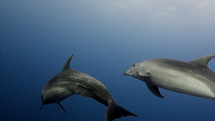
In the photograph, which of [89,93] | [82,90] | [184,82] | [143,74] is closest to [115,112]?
[89,93]

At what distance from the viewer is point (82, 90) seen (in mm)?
5176

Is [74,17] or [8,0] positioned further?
[74,17]

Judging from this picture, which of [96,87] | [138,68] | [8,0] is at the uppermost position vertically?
[8,0]

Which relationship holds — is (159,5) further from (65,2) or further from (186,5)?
(65,2)

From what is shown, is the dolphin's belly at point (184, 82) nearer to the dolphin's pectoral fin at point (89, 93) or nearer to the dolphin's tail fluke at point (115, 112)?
the dolphin's tail fluke at point (115, 112)

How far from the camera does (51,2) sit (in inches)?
2181

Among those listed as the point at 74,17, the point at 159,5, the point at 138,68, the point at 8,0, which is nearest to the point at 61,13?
the point at 74,17

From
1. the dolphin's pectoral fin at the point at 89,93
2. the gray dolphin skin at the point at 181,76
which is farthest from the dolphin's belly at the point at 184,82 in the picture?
the dolphin's pectoral fin at the point at 89,93

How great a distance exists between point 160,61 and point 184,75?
69cm

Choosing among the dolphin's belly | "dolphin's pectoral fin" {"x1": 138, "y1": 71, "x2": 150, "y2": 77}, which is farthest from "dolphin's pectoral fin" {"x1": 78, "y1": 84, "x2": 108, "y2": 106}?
the dolphin's belly

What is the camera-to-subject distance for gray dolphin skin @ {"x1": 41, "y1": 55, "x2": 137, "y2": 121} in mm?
4563

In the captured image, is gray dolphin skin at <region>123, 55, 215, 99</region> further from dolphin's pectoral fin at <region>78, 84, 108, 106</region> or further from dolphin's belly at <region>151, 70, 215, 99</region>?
dolphin's pectoral fin at <region>78, 84, 108, 106</region>

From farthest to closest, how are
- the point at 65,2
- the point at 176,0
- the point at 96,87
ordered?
the point at 65,2
the point at 176,0
the point at 96,87

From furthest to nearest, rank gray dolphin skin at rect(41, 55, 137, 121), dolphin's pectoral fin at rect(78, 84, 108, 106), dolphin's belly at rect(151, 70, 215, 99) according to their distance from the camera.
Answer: dolphin's pectoral fin at rect(78, 84, 108, 106) → gray dolphin skin at rect(41, 55, 137, 121) → dolphin's belly at rect(151, 70, 215, 99)
